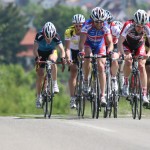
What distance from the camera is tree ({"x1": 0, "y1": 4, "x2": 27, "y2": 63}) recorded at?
145 metres

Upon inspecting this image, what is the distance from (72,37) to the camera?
1978 centimetres

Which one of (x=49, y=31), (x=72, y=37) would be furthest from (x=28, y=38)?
(x=49, y=31)

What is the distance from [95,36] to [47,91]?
1.64m

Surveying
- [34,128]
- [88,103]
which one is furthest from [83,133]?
[88,103]

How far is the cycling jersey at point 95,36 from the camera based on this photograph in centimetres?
1759

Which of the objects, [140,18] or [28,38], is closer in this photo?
[140,18]

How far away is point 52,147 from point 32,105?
6980 cm

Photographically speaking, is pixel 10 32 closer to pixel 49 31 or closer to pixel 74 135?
pixel 49 31

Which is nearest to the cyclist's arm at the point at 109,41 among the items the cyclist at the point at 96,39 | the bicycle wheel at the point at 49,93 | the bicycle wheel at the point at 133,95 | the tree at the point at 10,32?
the cyclist at the point at 96,39

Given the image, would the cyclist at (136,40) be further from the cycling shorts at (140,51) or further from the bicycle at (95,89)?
the bicycle at (95,89)

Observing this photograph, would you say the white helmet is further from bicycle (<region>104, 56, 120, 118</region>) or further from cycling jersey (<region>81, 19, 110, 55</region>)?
bicycle (<region>104, 56, 120, 118</region>)

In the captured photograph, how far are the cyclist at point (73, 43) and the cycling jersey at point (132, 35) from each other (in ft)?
4.72

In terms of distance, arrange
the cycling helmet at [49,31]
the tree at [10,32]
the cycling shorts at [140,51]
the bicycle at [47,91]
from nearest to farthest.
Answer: the cycling shorts at [140,51] < the cycling helmet at [49,31] < the bicycle at [47,91] < the tree at [10,32]

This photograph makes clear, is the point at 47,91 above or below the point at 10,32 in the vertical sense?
below
